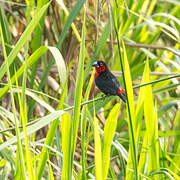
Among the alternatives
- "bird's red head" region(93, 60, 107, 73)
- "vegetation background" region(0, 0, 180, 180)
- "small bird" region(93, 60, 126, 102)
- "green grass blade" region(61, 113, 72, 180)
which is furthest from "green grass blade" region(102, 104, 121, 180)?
"bird's red head" region(93, 60, 107, 73)

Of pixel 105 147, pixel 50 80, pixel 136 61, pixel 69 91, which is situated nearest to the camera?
pixel 105 147

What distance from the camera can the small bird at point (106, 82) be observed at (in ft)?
7.80

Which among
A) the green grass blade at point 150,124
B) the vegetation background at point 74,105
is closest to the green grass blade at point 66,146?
the vegetation background at point 74,105

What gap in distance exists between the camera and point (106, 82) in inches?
101

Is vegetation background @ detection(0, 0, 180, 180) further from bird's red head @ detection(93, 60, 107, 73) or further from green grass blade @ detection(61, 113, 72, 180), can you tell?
bird's red head @ detection(93, 60, 107, 73)

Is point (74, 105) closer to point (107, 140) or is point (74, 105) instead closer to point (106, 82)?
point (107, 140)

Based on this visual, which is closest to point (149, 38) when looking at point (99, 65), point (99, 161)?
point (99, 65)

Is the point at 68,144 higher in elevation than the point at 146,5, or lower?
lower

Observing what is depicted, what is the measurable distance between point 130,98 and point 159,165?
1.74 feet

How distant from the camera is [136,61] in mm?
2898

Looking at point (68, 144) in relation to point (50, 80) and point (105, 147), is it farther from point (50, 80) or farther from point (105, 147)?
point (50, 80)

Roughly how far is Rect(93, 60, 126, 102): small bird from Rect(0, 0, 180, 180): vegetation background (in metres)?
0.13

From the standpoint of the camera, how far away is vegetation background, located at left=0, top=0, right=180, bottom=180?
1.27m

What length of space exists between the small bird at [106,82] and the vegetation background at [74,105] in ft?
0.42
